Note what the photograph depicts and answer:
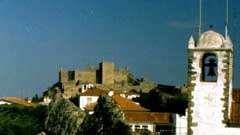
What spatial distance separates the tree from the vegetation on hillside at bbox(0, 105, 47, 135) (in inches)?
573

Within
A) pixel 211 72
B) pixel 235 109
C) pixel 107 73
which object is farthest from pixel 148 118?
pixel 107 73

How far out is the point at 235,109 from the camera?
25344mm

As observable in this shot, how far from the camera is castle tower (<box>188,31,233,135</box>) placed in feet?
81.1

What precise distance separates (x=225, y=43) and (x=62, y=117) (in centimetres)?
2273

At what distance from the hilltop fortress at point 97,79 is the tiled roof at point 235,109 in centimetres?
7836

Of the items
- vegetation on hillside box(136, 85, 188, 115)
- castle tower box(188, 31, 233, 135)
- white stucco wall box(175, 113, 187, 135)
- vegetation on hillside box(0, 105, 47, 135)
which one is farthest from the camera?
vegetation on hillside box(136, 85, 188, 115)

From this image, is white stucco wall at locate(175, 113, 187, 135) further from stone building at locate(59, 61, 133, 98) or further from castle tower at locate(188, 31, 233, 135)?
stone building at locate(59, 61, 133, 98)

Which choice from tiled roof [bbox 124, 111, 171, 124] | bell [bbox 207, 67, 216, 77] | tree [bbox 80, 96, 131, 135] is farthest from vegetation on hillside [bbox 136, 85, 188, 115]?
bell [bbox 207, 67, 216, 77]

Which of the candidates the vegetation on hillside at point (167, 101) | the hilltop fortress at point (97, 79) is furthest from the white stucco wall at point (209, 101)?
the hilltop fortress at point (97, 79)

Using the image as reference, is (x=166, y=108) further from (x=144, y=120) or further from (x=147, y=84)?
(x=147, y=84)

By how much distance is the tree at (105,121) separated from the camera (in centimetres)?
3353

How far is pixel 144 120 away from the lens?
49.5m

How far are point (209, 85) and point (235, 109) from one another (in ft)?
4.39

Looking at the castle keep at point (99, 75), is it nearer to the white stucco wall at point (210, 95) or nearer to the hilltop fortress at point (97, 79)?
the hilltop fortress at point (97, 79)
